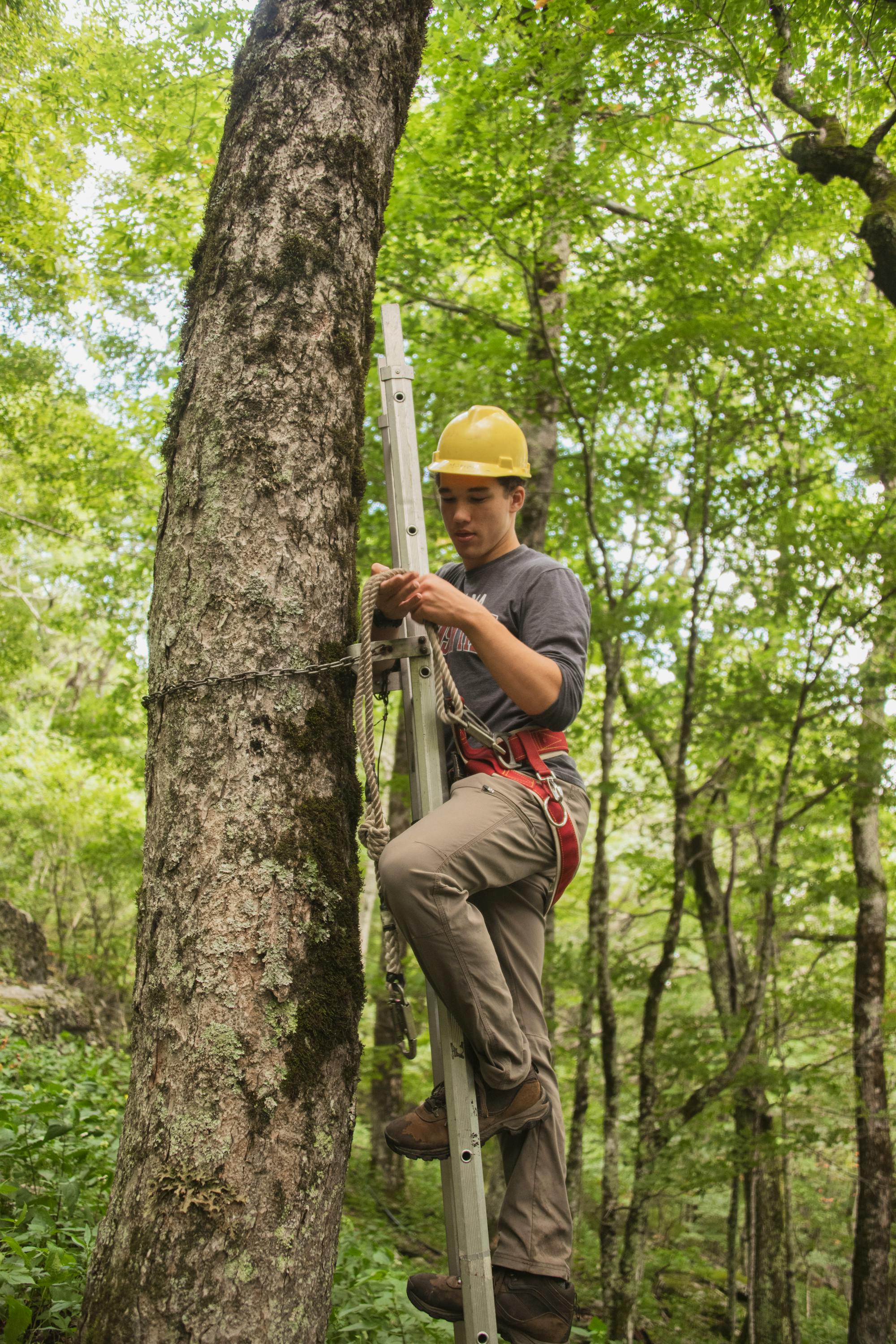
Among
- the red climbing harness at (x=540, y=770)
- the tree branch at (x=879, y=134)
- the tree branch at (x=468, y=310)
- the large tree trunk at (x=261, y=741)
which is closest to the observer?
the large tree trunk at (x=261, y=741)

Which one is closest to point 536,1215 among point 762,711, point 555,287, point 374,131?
point 374,131

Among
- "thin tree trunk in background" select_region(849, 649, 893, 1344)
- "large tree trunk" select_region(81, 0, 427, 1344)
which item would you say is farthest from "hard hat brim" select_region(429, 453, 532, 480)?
"thin tree trunk in background" select_region(849, 649, 893, 1344)

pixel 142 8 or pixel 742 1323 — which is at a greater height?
pixel 142 8

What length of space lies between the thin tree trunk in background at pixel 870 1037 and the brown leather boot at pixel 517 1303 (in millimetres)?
7149

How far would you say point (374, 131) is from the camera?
265cm

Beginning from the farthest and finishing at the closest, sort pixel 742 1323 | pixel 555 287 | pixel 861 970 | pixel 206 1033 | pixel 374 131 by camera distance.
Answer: pixel 742 1323 → pixel 861 970 → pixel 555 287 → pixel 374 131 → pixel 206 1033

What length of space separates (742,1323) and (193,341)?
12595 mm

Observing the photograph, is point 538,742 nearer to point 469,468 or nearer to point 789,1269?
point 469,468

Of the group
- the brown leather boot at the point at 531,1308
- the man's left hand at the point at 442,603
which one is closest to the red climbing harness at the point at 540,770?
the man's left hand at the point at 442,603

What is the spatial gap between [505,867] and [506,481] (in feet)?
4.05

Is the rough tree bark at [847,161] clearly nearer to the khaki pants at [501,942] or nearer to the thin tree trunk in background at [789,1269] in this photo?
the khaki pants at [501,942]

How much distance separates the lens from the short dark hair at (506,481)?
287 centimetres

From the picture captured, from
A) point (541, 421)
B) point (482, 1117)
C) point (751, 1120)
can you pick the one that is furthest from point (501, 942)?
point (751, 1120)

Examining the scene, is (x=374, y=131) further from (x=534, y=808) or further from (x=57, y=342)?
(x=57, y=342)
